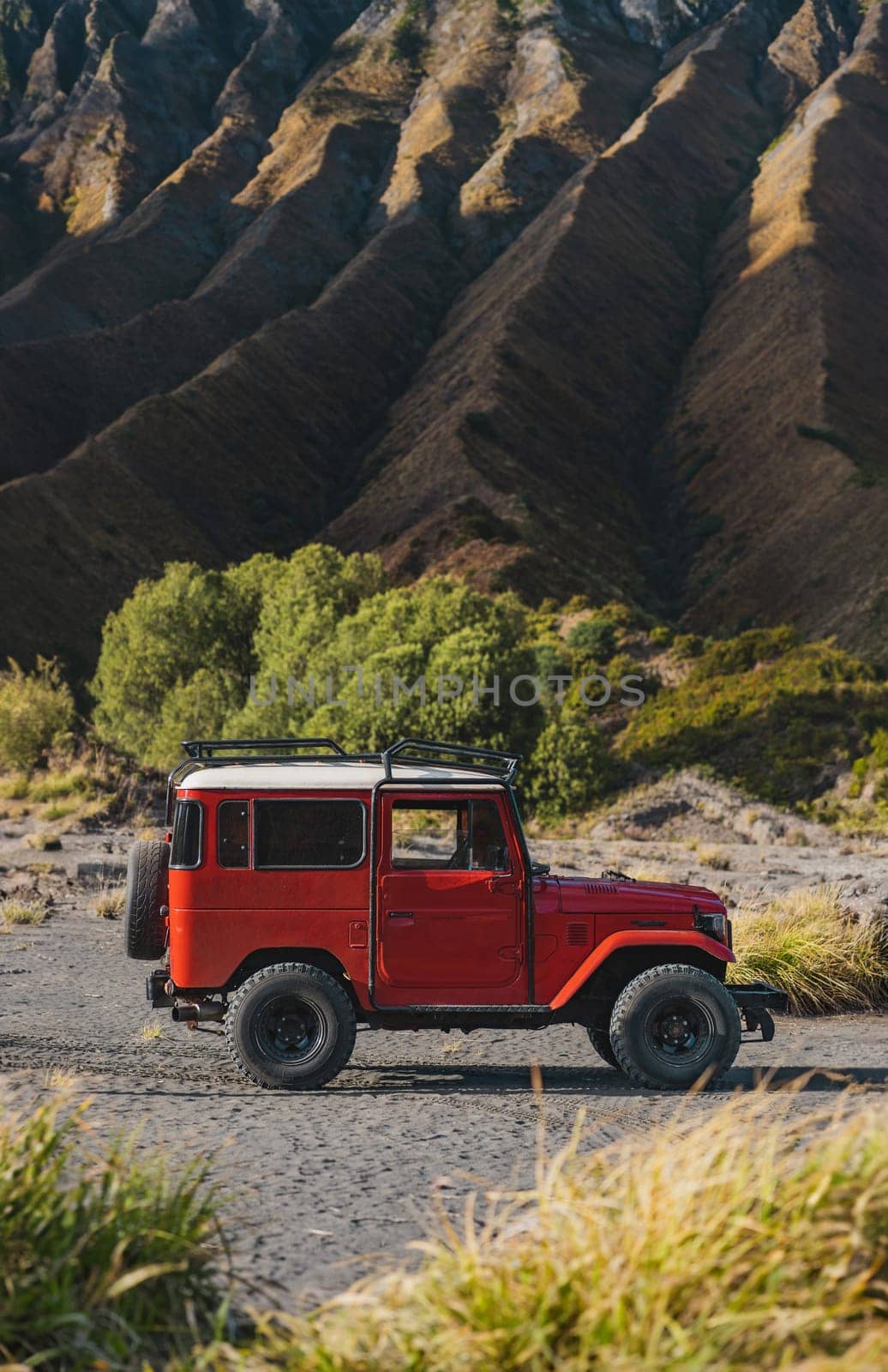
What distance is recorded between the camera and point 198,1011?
838 centimetres

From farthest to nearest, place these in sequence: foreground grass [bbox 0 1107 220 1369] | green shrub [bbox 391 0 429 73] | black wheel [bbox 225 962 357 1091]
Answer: green shrub [bbox 391 0 429 73]
black wheel [bbox 225 962 357 1091]
foreground grass [bbox 0 1107 220 1369]

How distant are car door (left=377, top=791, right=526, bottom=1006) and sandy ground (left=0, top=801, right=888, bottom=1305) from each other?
713 millimetres

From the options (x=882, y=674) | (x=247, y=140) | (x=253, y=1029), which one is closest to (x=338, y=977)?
(x=253, y=1029)

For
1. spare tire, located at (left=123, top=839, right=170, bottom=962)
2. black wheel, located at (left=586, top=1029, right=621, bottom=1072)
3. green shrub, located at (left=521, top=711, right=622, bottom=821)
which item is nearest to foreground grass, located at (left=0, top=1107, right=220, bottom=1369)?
spare tire, located at (left=123, top=839, right=170, bottom=962)

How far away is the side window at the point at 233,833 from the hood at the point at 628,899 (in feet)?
7.01

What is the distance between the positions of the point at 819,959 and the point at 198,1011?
260 inches

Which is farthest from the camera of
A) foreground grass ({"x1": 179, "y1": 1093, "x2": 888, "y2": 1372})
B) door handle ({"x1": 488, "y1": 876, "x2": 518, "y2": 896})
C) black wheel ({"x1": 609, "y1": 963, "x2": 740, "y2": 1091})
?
door handle ({"x1": 488, "y1": 876, "x2": 518, "y2": 896})

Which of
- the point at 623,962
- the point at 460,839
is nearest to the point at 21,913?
the point at 460,839

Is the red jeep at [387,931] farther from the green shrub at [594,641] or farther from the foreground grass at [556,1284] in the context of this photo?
the green shrub at [594,641]

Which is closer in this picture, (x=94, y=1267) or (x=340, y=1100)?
(x=94, y=1267)

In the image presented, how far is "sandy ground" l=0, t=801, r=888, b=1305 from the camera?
5.27 m

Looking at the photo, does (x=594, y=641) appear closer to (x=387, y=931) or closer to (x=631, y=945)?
(x=631, y=945)

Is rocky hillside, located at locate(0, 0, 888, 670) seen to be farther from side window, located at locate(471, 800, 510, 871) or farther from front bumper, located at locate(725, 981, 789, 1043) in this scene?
side window, located at locate(471, 800, 510, 871)

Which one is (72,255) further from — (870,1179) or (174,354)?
(870,1179)
